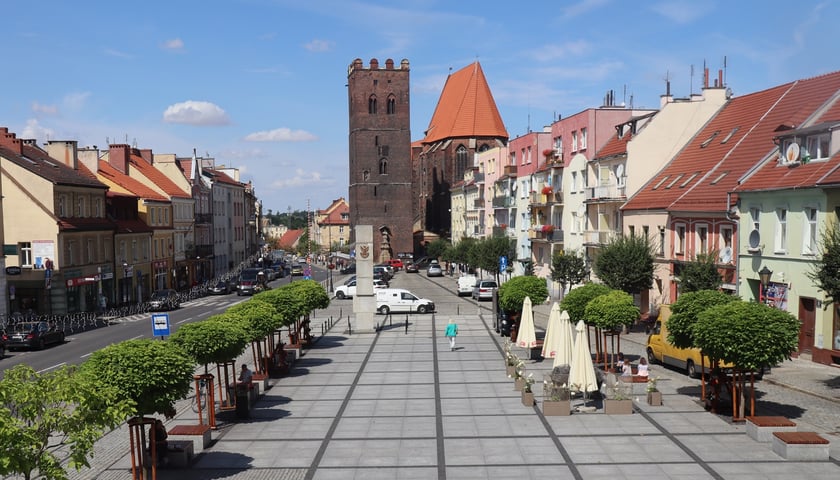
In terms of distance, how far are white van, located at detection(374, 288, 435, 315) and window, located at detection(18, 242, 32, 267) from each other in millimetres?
21096

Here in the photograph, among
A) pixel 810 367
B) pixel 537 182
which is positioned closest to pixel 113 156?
pixel 537 182

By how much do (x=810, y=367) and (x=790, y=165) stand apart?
8077 millimetres

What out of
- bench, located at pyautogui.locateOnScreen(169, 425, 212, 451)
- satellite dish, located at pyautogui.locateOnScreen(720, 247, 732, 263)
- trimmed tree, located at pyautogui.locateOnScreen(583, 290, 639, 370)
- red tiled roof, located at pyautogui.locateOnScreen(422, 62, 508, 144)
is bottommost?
bench, located at pyautogui.locateOnScreen(169, 425, 212, 451)

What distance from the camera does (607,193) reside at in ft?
158

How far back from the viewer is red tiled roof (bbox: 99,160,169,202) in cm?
6354

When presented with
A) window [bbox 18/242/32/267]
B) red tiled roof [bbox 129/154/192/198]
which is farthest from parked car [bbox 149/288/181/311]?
red tiled roof [bbox 129/154/192/198]

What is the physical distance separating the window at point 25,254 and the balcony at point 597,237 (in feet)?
112

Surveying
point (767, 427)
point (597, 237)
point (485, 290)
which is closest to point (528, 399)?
point (767, 427)

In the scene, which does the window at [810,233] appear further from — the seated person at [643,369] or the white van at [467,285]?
the white van at [467,285]

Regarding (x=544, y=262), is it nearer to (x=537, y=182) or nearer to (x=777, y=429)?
(x=537, y=182)

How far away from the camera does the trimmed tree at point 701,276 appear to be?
1272 inches

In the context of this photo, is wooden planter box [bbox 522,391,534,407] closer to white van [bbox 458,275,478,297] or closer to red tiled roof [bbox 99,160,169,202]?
white van [bbox 458,275,478,297]

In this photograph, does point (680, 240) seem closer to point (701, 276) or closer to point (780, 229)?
point (701, 276)

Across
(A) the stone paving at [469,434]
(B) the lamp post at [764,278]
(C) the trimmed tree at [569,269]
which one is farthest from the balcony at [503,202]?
(A) the stone paving at [469,434]
